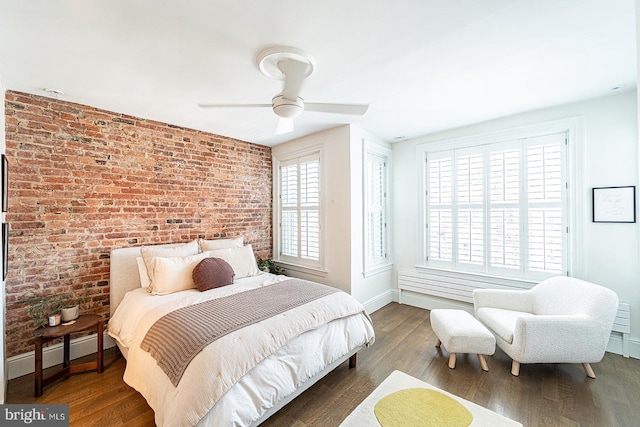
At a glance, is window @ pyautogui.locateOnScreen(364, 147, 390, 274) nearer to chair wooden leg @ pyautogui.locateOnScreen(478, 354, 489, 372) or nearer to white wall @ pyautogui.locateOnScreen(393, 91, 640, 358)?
chair wooden leg @ pyautogui.locateOnScreen(478, 354, 489, 372)

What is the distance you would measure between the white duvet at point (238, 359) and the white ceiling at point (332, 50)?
1.96 meters

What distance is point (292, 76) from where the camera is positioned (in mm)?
1905

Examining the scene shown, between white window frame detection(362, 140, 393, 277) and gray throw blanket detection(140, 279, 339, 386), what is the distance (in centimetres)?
137

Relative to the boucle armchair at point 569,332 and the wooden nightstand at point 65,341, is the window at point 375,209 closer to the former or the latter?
the boucle armchair at point 569,332

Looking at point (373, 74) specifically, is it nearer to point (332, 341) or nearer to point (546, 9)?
point (546, 9)

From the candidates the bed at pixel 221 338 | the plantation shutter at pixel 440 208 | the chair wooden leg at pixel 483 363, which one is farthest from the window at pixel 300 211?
the chair wooden leg at pixel 483 363

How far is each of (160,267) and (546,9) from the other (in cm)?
357

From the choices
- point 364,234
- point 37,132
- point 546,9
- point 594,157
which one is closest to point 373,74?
point 546,9

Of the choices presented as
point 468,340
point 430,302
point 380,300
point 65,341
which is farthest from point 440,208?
point 65,341

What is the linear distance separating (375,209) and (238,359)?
2967mm

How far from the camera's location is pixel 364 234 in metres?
3.73

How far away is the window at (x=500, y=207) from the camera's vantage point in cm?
302

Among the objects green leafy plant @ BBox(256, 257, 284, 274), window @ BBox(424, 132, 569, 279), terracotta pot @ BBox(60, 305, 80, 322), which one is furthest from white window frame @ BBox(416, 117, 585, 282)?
terracotta pot @ BBox(60, 305, 80, 322)

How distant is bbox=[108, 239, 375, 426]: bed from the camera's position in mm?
1521
